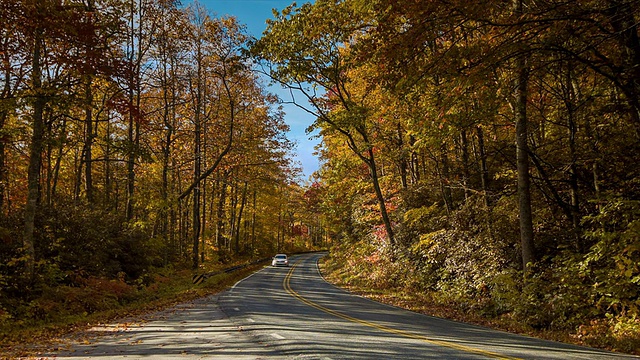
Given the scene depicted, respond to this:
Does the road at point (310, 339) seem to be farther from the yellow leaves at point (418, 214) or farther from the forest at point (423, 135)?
the yellow leaves at point (418, 214)

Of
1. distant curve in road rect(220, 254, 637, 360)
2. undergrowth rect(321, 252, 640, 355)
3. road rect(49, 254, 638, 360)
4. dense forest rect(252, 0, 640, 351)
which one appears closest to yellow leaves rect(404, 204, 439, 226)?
dense forest rect(252, 0, 640, 351)

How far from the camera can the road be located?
6641mm

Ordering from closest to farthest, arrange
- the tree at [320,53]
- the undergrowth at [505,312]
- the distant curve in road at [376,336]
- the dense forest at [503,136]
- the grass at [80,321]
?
1. the distant curve in road at [376,336]
2. the dense forest at [503,136]
3. the grass at [80,321]
4. the undergrowth at [505,312]
5. the tree at [320,53]

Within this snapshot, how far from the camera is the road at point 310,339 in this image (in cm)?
664

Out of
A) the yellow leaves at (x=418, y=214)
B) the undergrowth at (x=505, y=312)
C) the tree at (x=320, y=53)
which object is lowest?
the undergrowth at (x=505, y=312)

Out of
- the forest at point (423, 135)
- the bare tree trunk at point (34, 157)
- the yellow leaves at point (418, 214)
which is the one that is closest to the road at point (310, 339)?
the forest at point (423, 135)

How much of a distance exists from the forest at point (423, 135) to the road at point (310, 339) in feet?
6.99

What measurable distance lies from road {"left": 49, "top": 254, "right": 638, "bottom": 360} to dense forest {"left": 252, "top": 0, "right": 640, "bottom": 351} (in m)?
2.22

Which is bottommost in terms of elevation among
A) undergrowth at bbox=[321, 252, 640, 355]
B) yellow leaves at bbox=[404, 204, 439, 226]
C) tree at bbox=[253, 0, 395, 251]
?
undergrowth at bbox=[321, 252, 640, 355]

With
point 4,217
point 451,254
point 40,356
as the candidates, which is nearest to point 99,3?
point 4,217

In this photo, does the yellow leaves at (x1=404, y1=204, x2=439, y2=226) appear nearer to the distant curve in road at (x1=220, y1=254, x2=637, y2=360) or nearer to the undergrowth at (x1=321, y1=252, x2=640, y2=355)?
the undergrowth at (x1=321, y1=252, x2=640, y2=355)

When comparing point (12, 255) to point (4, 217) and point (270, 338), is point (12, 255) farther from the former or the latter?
Answer: point (270, 338)

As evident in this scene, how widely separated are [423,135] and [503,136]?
26.7ft

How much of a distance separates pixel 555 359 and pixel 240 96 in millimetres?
23528
